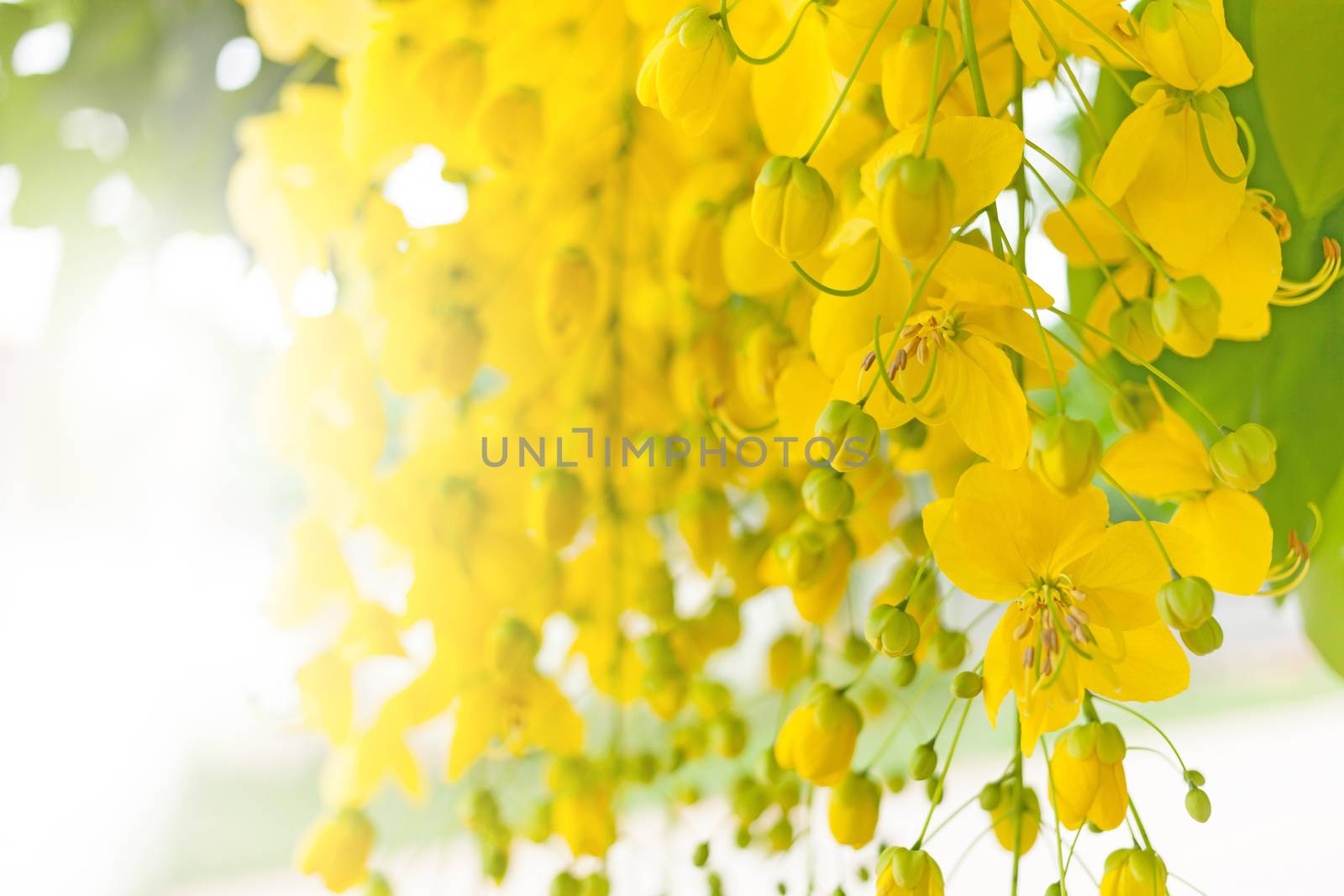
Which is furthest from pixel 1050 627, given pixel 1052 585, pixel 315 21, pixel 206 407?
pixel 206 407

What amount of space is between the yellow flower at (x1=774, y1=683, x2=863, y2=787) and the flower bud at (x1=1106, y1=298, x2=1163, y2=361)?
86 millimetres

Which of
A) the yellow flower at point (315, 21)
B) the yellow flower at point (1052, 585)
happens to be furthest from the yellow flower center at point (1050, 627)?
the yellow flower at point (315, 21)

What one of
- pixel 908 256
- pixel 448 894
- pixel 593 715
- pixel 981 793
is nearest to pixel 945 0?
pixel 908 256

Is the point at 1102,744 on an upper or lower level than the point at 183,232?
lower

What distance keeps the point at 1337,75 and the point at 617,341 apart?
18 cm

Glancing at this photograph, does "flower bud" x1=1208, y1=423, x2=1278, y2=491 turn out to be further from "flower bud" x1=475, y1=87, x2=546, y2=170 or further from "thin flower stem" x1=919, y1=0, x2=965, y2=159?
"flower bud" x1=475, y1=87, x2=546, y2=170

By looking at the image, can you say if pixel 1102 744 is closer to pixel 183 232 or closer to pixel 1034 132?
pixel 1034 132

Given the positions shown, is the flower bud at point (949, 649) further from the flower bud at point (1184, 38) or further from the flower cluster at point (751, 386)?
the flower bud at point (1184, 38)

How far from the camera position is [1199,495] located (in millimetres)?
215

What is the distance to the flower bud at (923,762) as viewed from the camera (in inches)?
8.6

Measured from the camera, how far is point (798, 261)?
22 cm

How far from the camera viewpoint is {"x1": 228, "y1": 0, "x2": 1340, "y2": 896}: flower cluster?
0.61 feet

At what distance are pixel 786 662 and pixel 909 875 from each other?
12 cm

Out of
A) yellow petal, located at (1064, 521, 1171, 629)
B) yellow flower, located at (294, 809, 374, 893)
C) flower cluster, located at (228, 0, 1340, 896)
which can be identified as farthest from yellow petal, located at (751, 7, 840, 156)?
yellow flower, located at (294, 809, 374, 893)
